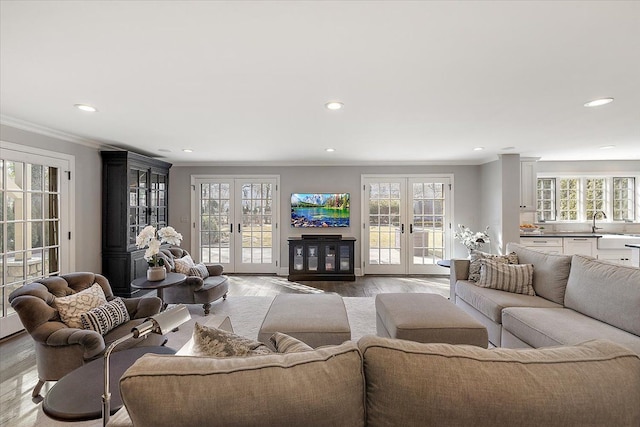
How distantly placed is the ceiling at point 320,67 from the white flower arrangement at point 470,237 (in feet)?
6.75

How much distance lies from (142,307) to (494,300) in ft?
10.6

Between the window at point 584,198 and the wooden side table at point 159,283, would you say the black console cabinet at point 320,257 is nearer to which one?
the wooden side table at point 159,283

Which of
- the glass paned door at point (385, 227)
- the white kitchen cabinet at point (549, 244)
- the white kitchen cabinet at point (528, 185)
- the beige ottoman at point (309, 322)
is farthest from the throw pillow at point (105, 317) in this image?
the white kitchen cabinet at point (528, 185)

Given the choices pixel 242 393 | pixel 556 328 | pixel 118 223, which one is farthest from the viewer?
pixel 118 223

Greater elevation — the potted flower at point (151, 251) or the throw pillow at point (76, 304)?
the potted flower at point (151, 251)

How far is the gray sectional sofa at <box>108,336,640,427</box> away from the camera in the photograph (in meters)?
0.78

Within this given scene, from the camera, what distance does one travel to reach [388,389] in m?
0.87

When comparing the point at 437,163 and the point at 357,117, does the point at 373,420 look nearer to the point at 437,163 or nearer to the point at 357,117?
the point at 357,117

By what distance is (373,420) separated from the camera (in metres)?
0.87

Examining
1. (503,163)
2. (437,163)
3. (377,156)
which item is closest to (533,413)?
(377,156)

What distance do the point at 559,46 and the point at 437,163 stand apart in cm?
440

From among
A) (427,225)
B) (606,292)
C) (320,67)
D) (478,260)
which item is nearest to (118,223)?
(320,67)

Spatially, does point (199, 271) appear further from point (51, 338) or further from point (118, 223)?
point (51, 338)

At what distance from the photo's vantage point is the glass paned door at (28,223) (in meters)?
3.18
